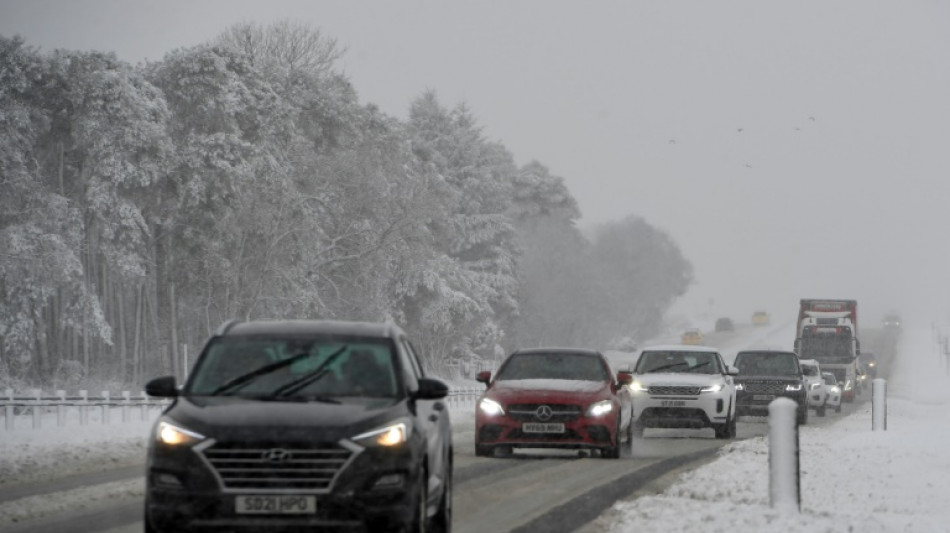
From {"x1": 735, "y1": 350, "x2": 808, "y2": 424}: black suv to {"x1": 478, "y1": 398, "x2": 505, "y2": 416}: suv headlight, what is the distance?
1626cm

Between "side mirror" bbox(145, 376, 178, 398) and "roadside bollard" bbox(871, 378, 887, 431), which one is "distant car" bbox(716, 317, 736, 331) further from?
"side mirror" bbox(145, 376, 178, 398)

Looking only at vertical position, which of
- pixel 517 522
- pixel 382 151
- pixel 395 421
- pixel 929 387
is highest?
pixel 382 151

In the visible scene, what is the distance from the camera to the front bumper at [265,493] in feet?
31.8

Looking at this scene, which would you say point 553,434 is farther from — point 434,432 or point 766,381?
point 766,381

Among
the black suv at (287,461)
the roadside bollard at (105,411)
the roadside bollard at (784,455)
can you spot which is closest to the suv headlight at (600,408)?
the roadside bollard at (784,455)

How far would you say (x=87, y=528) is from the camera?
12.9 meters

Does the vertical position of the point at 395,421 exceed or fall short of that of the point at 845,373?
it exceeds it

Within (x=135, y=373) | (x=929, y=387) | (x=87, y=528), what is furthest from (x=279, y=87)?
(x=87, y=528)

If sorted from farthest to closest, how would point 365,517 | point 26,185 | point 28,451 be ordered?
point 26,185, point 28,451, point 365,517

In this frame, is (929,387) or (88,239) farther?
(929,387)

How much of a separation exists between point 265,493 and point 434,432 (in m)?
1.91

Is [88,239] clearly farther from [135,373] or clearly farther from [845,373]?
[845,373]

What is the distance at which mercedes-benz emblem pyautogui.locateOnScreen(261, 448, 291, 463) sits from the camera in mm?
9728

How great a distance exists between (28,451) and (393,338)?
46.2 ft
